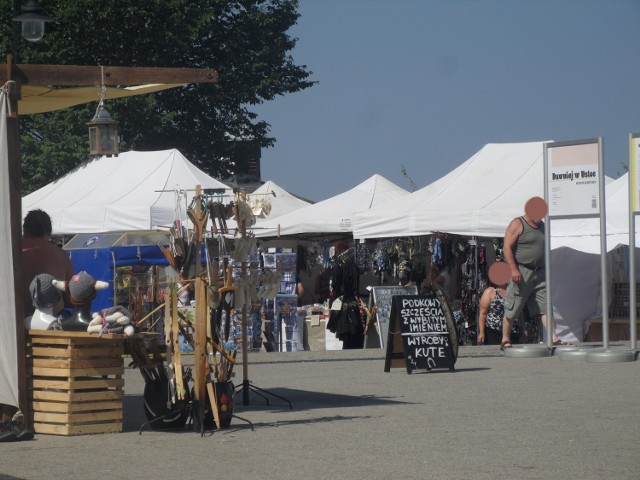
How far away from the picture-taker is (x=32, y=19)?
52.3 feet

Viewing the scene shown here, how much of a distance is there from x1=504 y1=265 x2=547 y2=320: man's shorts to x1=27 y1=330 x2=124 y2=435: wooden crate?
8600mm

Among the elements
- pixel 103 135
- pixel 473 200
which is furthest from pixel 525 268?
pixel 103 135

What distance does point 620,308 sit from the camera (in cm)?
1955

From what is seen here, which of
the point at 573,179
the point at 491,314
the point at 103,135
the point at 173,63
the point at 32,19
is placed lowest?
the point at 491,314

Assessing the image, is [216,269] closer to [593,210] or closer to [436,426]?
[436,426]

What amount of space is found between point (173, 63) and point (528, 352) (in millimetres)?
28983

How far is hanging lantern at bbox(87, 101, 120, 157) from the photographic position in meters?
10.3

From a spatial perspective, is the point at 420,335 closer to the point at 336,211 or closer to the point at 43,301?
the point at 43,301

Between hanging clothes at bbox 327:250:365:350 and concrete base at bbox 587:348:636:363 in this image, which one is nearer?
concrete base at bbox 587:348:636:363

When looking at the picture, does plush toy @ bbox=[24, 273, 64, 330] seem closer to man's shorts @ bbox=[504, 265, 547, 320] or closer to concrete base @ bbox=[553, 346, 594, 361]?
concrete base @ bbox=[553, 346, 594, 361]

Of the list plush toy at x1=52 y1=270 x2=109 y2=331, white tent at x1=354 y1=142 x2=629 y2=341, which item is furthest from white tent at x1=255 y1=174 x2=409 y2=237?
plush toy at x1=52 y1=270 x2=109 y2=331

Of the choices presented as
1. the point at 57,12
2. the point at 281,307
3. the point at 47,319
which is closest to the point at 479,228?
the point at 281,307

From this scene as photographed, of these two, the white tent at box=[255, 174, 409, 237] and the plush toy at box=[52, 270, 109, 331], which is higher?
the white tent at box=[255, 174, 409, 237]

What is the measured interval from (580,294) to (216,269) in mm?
10428
